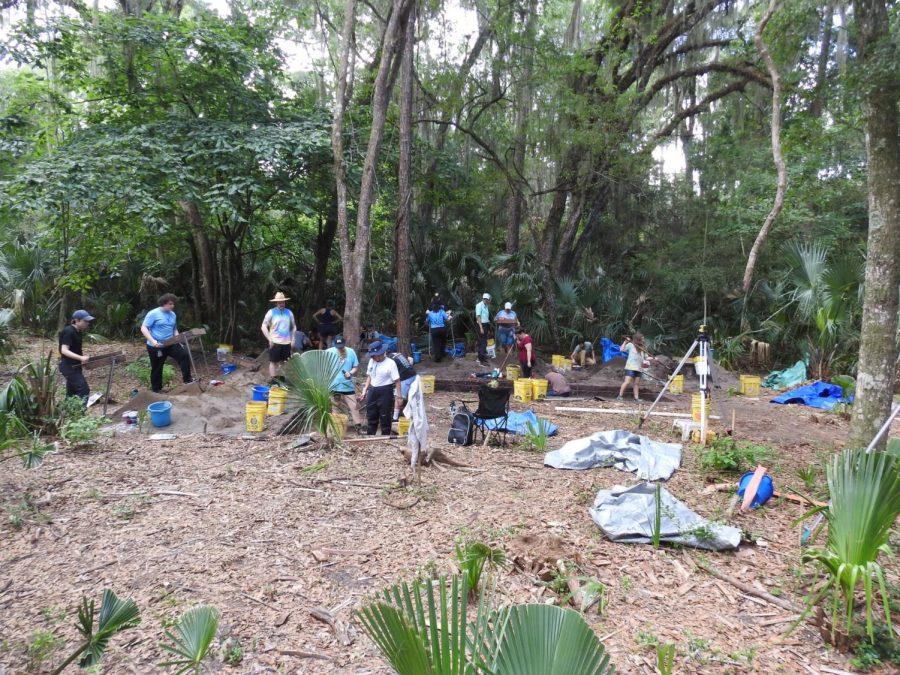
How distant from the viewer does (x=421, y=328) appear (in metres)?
15.4

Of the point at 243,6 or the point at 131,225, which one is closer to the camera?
the point at 131,225

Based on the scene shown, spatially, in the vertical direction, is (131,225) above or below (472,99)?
below

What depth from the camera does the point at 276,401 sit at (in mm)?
7879

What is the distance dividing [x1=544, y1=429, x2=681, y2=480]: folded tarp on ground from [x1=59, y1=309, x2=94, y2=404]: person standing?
5.69m

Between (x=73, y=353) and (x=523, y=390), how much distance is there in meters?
6.58

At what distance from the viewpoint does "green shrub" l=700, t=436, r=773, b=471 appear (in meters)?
5.77

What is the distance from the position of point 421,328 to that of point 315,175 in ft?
16.2

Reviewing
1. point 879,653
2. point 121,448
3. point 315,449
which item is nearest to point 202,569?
point 315,449

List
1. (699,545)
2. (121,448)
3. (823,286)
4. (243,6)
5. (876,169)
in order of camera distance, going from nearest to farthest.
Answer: (699,545) → (876,169) → (121,448) → (823,286) → (243,6)

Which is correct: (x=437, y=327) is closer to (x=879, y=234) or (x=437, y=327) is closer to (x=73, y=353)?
(x=73, y=353)

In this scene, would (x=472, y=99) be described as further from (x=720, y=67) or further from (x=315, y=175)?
(x=720, y=67)

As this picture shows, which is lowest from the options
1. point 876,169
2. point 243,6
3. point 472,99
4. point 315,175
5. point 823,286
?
point 823,286

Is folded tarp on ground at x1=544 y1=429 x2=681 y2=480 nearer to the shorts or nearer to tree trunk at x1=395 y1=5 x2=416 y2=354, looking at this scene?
the shorts

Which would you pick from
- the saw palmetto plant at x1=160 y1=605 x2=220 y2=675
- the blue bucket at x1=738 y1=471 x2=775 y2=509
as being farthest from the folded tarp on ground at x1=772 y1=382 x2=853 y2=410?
the saw palmetto plant at x1=160 y1=605 x2=220 y2=675
